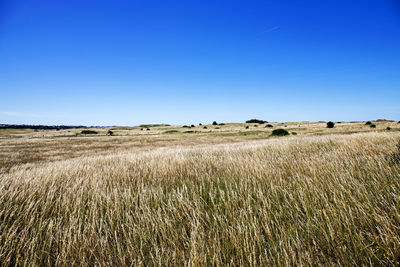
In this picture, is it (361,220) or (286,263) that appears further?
(361,220)

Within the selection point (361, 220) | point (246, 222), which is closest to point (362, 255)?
point (361, 220)

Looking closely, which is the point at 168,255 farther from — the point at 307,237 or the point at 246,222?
the point at 307,237

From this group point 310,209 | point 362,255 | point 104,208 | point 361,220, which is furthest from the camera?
point 104,208

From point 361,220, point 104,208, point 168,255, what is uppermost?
point 361,220

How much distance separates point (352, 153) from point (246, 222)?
18.5 ft

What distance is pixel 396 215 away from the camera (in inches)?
71.3

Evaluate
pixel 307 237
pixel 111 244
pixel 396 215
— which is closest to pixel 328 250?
pixel 307 237

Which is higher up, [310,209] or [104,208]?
[310,209]

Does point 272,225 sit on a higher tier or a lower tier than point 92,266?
higher

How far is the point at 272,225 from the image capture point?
1.90 metres

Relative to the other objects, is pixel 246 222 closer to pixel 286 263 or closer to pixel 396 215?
pixel 286 263

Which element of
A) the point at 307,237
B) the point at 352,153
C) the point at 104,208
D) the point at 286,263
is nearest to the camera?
the point at 286,263

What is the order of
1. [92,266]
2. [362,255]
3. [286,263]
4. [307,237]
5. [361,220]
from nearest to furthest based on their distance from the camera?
[286,263]
[362,255]
[92,266]
[307,237]
[361,220]

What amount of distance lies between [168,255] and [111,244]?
730mm
